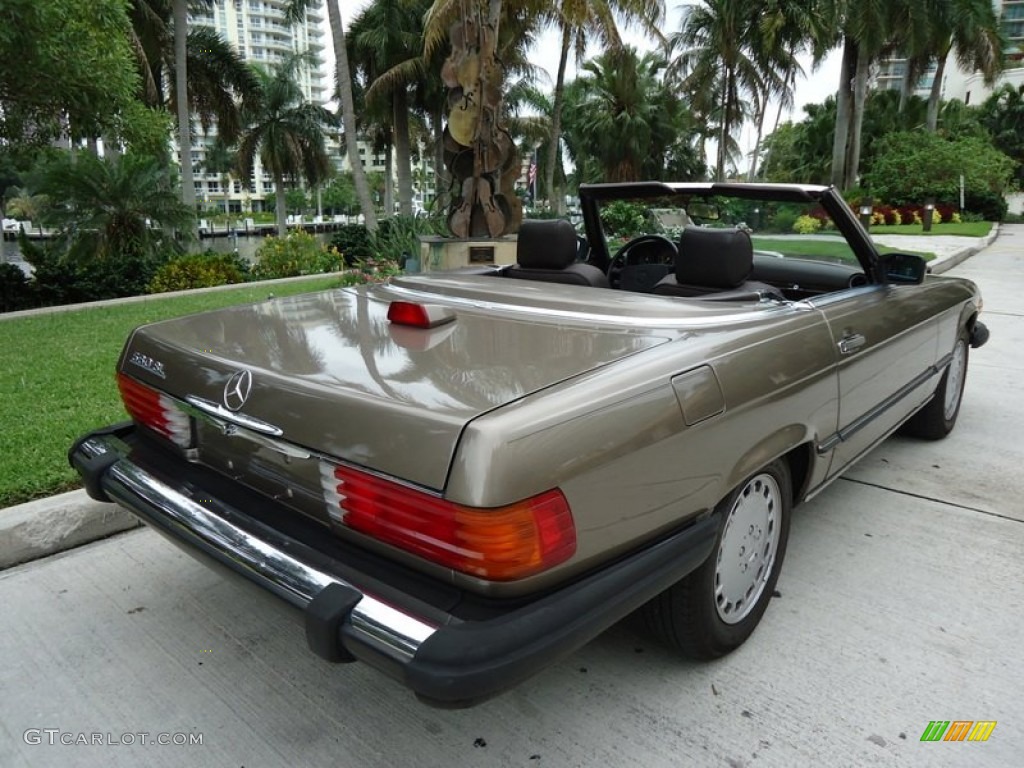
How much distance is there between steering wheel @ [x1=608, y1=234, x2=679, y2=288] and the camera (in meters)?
3.84

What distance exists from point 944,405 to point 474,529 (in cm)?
386

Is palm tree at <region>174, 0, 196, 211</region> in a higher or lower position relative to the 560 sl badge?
higher

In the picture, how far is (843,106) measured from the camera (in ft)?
93.4

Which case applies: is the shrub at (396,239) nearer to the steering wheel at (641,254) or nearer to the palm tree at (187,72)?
the steering wheel at (641,254)

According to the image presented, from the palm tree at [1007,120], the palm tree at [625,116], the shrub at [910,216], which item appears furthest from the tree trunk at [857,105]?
the palm tree at [1007,120]

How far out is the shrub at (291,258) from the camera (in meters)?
12.5

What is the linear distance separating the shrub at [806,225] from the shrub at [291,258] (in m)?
10.3

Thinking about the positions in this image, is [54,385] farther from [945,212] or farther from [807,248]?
[945,212]

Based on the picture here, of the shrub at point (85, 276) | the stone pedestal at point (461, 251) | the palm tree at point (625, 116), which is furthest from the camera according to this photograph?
the palm tree at point (625, 116)

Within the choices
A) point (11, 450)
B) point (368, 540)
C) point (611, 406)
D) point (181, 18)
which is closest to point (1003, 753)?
point (611, 406)

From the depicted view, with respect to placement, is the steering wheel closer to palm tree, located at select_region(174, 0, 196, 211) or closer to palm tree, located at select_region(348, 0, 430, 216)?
palm tree, located at select_region(174, 0, 196, 211)

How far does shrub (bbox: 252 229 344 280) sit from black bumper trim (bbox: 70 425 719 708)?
35.9 ft

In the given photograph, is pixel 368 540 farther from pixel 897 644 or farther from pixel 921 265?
pixel 921 265

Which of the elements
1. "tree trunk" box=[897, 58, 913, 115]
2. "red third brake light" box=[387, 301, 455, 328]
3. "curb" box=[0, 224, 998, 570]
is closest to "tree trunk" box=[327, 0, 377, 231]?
"curb" box=[0, 224, 998, 570]
